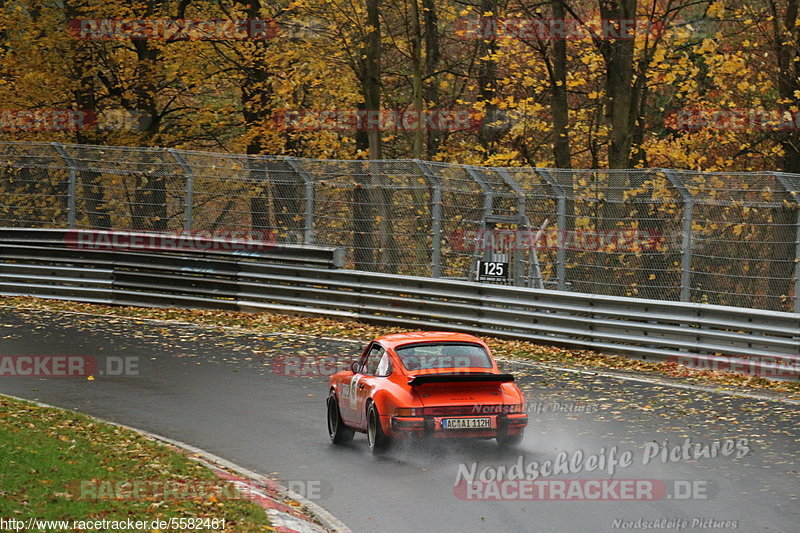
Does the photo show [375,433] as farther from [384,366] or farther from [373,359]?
[373,359]

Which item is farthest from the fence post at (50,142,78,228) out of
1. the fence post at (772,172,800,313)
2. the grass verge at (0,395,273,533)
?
the fence post at (772,172,800,313)

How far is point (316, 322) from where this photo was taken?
2250cm

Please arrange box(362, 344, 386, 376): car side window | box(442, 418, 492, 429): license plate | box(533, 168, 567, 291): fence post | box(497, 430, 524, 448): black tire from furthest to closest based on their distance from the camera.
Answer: box(533, 168, 567, 291): fence post < box(362, 344, 386, 376): car side window < box(497, 430, 524, 448): black tire < box(442, 418, 492, 429): license plate

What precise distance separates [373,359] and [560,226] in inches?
325

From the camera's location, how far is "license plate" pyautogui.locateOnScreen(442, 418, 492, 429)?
1105 cm

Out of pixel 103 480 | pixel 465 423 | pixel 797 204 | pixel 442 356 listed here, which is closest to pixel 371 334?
pixel 797 204

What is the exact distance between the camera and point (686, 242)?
17875 millimetres

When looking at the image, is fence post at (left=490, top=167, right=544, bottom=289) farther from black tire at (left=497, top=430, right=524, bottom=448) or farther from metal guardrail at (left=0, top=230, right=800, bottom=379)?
black tire at (left=497, top=430, right=524, bottom=448)

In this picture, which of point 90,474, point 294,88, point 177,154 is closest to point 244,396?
point 90,474

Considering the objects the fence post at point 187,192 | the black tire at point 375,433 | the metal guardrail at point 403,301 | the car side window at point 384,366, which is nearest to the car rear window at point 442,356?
the car side window at point 384,366

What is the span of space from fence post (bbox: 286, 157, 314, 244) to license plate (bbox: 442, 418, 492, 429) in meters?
12.6

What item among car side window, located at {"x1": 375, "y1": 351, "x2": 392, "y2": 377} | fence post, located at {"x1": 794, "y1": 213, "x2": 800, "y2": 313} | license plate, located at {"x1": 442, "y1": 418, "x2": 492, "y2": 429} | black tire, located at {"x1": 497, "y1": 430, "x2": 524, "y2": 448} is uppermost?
fence post, located at {"x1": 794, "y1": 213, "x2": 800, "y2": 313}

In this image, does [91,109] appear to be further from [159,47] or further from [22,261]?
[22,261]

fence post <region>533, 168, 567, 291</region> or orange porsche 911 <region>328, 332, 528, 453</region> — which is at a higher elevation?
fence post <region>533, 168, 567, 291</region>
